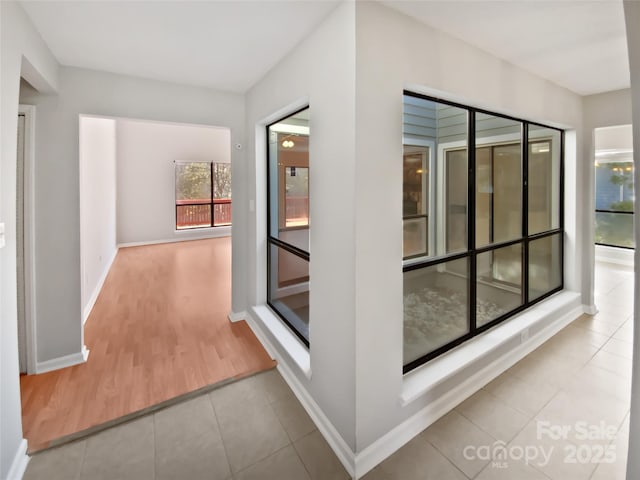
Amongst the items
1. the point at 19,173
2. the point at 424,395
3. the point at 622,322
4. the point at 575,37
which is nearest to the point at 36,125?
the point at 19,173

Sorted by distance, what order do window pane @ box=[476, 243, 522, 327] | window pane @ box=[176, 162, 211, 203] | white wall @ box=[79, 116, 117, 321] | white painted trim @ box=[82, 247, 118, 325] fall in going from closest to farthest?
1. window pane @ box=[476, 243, 522, 327]
2. white painted trim @ box=[82, 247, 118, 325]
3. white wall @ box=[79, 116, 117, 321]
4. window pane @ box=[176, 162, 211, 203]

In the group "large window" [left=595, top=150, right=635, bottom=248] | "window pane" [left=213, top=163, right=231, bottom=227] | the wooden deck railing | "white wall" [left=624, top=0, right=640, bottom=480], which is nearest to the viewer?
"white wall" [left=624, top=0, right=640, bottom=480]

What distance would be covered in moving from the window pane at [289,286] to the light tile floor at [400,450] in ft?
1.79

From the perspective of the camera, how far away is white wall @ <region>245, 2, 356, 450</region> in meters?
1.54

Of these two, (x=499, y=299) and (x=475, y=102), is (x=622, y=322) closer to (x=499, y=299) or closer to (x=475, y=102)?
(x=499, y=299)

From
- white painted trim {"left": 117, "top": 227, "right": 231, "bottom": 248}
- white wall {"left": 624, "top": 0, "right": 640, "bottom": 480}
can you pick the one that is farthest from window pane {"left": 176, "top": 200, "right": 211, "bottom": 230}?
white wall {"left": 624, "top": 0, "right": 640, "bottom": 480}

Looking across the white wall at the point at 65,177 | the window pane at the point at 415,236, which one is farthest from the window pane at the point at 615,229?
the white wall at the point at 65,177

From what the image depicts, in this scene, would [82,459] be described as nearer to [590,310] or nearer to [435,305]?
[435,305]

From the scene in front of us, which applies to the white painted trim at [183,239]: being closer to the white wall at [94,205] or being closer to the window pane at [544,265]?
the white wall at [94,205]

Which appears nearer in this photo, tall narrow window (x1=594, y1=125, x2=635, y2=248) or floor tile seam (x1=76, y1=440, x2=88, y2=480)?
floor tile seam (x1=76, y1=440, x2=88, y2=480)

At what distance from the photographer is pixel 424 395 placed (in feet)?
6.23

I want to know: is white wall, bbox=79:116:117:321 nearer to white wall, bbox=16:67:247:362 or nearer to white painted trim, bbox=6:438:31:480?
white wall, bbox=16:67:247:362

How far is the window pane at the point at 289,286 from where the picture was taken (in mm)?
2694

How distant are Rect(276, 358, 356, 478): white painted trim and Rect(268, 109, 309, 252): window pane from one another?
1.21 m
